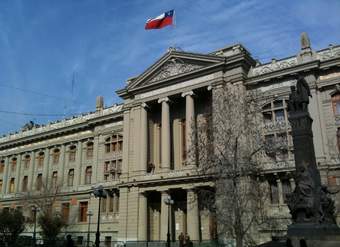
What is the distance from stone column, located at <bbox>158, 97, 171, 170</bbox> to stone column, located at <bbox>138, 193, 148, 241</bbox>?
390cm

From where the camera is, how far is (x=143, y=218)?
3934 cm

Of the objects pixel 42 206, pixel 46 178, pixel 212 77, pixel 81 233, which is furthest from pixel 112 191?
pixel 212 77

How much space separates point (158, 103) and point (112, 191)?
11988 millimetres

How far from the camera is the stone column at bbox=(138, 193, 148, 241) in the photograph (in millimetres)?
38875

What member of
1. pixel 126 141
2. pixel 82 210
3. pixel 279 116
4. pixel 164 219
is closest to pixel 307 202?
pixel 279 116

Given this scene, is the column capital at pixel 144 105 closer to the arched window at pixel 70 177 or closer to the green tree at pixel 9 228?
the arched window at pixel 70 177

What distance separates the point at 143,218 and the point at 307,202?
83.1ft

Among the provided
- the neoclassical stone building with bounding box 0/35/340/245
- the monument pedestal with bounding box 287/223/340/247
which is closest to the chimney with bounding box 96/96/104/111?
the neoclassical stone building with bounding box 0/35/340/245

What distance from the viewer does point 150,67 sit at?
42.9 meters

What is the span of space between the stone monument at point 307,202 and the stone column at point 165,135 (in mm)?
22668

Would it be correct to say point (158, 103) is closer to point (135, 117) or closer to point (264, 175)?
point (135, 117)

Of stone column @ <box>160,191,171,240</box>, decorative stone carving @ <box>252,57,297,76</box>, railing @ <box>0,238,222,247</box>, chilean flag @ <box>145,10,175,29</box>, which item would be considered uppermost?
chilean flag @ <box>145,10,175,29</box>

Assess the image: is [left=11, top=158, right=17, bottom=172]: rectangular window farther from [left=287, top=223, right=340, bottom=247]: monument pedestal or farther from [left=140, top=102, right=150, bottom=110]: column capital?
[left=287, top=223, right=340, bottom=247]: monument pedestal

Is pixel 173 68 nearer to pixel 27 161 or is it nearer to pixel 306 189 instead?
pixel 306 189
